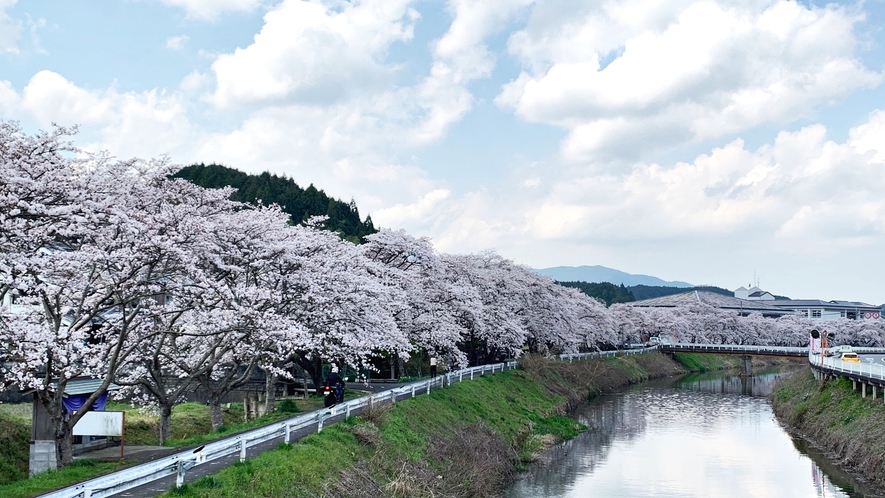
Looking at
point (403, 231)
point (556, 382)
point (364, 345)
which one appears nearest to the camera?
point (364, 345)

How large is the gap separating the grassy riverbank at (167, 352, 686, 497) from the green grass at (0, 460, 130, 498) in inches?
131

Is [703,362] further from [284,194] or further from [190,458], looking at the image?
[190,458]

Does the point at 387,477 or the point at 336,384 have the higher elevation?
the point at 336,384

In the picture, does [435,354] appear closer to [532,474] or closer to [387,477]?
[532,474]

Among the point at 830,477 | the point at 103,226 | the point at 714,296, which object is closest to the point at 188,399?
the point at 103,226

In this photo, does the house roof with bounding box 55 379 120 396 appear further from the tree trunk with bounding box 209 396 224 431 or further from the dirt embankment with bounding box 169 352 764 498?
the dirt embankment with bounding box 169 352 764 498

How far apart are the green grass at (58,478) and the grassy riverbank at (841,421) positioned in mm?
27540

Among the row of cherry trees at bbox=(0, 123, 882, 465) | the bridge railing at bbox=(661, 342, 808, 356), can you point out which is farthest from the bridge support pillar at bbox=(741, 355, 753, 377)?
the row of cherry trees at bbox=(0, 123, 882, 465)

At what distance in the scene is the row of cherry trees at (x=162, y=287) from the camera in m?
18.6

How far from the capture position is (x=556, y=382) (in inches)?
2452

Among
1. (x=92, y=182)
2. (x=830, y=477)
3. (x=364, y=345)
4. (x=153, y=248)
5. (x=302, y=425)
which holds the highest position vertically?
(x=92, y=182)

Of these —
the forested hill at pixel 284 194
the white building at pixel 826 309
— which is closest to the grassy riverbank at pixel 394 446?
the forested hill at pixel 284 194

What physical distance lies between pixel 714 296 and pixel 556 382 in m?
117

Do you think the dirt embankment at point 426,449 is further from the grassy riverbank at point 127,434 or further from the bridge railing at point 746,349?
the bridge railing at point 746,349
